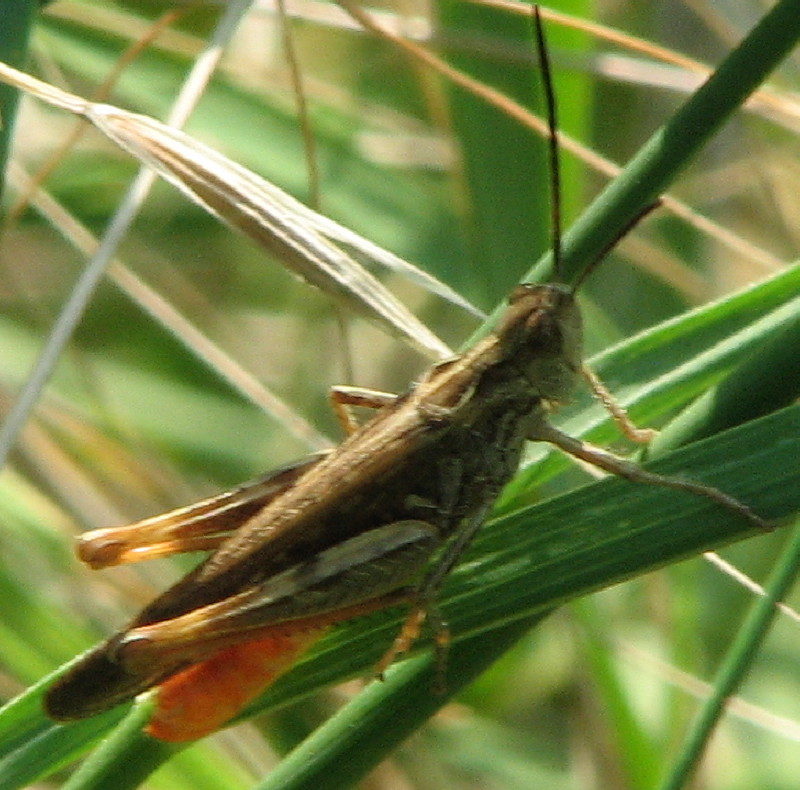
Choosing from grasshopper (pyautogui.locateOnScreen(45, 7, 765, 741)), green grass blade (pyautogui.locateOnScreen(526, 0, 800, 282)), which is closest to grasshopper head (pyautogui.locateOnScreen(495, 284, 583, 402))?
grasshopper (pyautogui.locateOnScreen(45, 7, 765, 741))

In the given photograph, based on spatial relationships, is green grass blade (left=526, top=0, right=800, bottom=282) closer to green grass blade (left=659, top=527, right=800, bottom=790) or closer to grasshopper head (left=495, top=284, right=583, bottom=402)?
grasshopper head (left=495, top=284, right=583, bottom=402)

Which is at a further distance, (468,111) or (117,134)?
(468,111)

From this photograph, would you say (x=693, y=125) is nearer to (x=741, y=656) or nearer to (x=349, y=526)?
(x=741, y=656)

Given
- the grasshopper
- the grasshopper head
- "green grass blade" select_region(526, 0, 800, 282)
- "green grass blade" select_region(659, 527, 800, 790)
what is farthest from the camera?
the grasshopper head

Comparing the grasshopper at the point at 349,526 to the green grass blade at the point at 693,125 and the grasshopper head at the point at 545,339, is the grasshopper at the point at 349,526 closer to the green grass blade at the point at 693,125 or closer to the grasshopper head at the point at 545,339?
the grasshopper head at the point at 545,339

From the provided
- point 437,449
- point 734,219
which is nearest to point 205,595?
point 437,449

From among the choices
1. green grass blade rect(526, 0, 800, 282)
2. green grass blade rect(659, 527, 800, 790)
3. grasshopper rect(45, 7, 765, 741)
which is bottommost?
green grass blade rect(659, 527, 800, 790)

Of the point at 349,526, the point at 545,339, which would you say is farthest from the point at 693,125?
the point at 349,526

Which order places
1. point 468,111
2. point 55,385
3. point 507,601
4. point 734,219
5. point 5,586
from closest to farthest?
1. point 507,601
2. point 5,586
3. point 468,111
4. point 55,385
5. point 734,219

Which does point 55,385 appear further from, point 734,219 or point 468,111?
point 734,219
